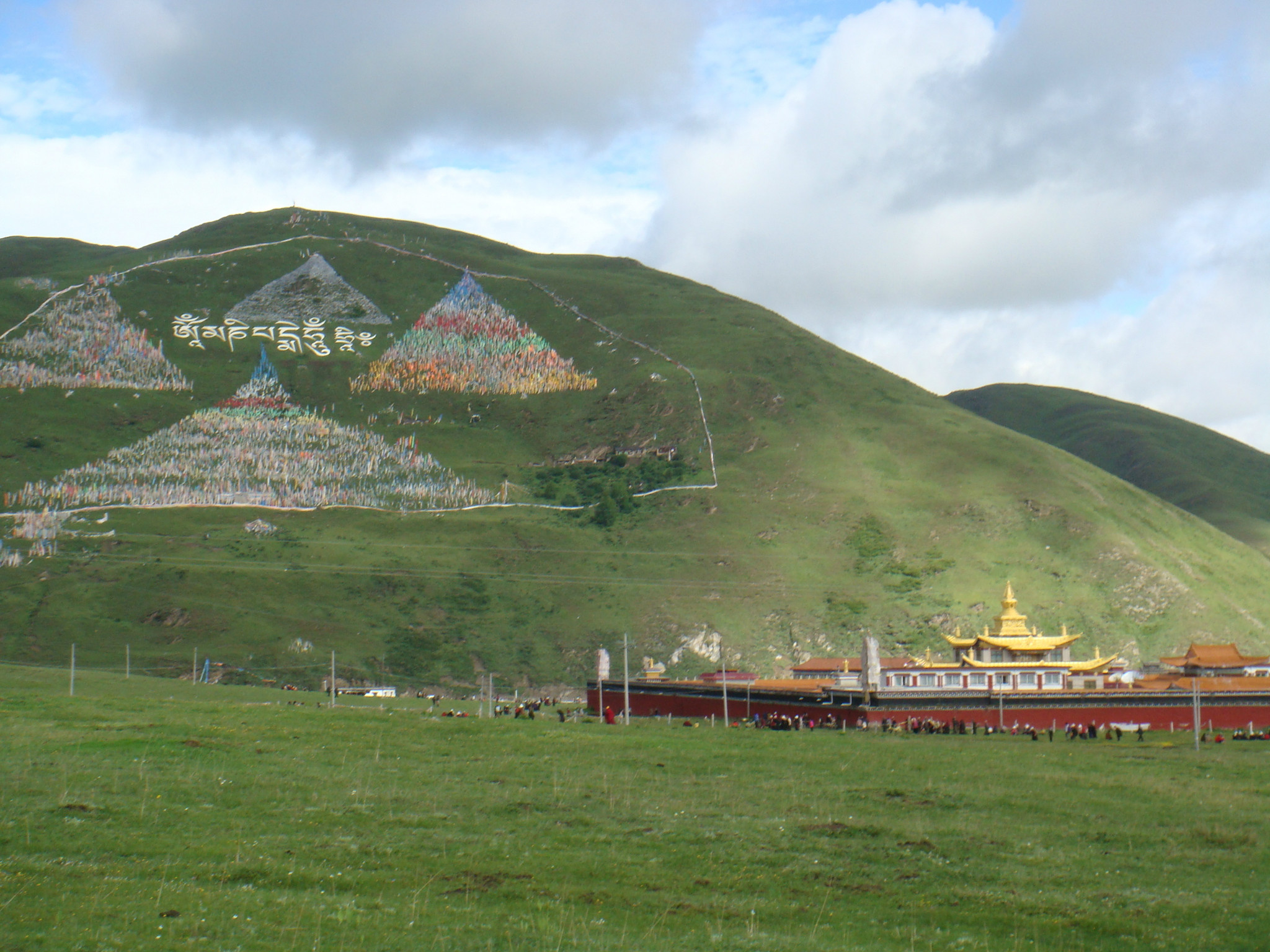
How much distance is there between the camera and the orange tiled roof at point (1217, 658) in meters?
99.9

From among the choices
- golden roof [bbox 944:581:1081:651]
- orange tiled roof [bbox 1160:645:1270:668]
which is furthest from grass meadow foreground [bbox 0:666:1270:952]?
orange tiled roof [bbox 1160:645:1270:668]

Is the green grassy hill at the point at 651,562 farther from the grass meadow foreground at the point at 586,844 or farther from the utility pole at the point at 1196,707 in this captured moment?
the grass meadow foreground at the point at 586,844

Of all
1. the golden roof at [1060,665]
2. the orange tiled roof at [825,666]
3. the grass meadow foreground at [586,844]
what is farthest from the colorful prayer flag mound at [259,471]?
the grass meadow foreground at [586,844]

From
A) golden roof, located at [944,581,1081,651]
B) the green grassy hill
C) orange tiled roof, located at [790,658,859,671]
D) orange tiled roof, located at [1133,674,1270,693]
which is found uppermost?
the green grassy hill

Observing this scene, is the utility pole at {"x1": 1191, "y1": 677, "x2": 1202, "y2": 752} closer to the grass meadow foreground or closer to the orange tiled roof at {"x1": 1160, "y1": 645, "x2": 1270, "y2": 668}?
the grass meadow foreground

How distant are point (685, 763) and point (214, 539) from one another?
109706mm

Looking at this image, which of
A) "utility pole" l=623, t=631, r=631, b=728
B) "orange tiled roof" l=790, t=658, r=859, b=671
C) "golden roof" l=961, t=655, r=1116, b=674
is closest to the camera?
"utility pole" l=623, t=631, r=631, b=728

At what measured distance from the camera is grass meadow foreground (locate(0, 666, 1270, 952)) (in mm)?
20156

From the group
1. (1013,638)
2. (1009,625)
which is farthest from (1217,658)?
(1013,638)

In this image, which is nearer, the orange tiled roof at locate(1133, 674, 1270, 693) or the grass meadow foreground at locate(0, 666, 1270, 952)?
the grass meadow foreground at locate(0, 666, 1270, 952)

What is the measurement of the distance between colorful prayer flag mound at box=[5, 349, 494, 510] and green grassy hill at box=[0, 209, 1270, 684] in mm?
4524

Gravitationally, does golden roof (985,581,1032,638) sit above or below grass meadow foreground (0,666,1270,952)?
above

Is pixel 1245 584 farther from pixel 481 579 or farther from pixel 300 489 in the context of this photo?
pixel 300 489

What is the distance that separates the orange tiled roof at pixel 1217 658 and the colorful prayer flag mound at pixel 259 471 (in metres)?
91.9
